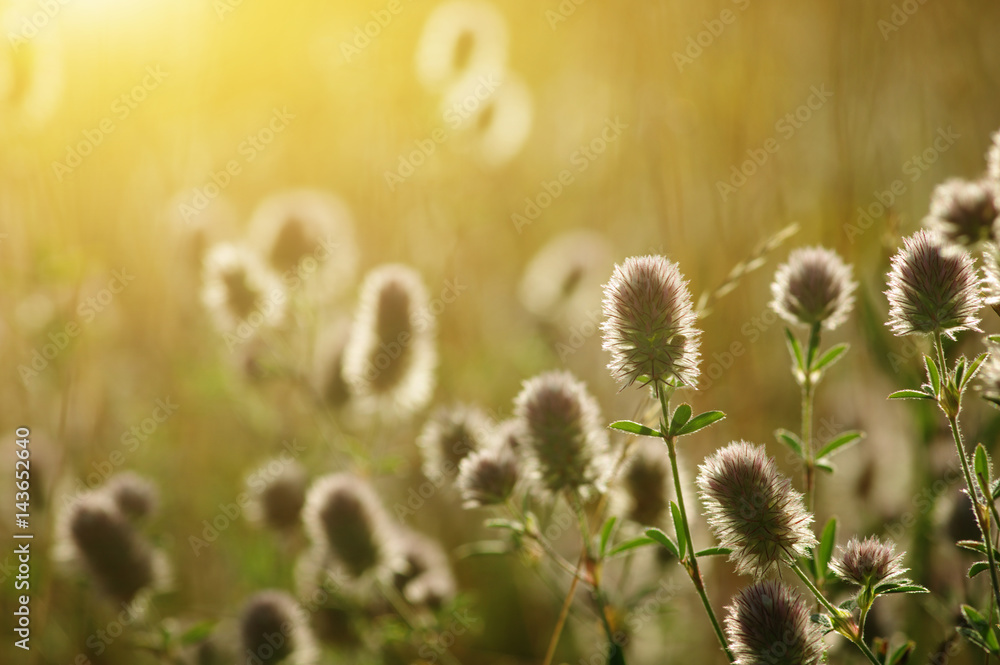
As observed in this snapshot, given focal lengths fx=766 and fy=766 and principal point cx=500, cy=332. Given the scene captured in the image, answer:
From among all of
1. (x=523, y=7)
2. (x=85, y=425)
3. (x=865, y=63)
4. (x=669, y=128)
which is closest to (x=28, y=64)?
(x=85, y=425)

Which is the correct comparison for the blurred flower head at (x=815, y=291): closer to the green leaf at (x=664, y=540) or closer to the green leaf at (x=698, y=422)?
the green leaf at (x=698, y=422)

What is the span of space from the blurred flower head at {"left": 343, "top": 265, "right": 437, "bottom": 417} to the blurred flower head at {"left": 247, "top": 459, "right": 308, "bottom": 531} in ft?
1.41

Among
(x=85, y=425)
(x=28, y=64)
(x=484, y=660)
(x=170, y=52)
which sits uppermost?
(x=170, y=52)

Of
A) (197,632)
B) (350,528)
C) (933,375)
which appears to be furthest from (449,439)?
(933,375)

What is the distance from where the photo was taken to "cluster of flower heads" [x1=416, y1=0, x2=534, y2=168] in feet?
14.1

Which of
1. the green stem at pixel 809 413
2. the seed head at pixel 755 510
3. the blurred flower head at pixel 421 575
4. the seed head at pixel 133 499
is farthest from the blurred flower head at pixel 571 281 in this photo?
the seed head at pixel 755 510

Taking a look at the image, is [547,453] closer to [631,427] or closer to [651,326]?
[631,427]

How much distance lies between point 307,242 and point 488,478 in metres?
A: 2.06

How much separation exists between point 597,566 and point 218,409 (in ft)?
11.1

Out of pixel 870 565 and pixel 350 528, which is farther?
pixel 350 528

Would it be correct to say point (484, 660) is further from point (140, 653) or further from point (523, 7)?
point (523, 7)

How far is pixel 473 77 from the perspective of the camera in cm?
430

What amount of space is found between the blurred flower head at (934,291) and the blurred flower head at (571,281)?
2842 mm

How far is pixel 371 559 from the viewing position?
225cm
